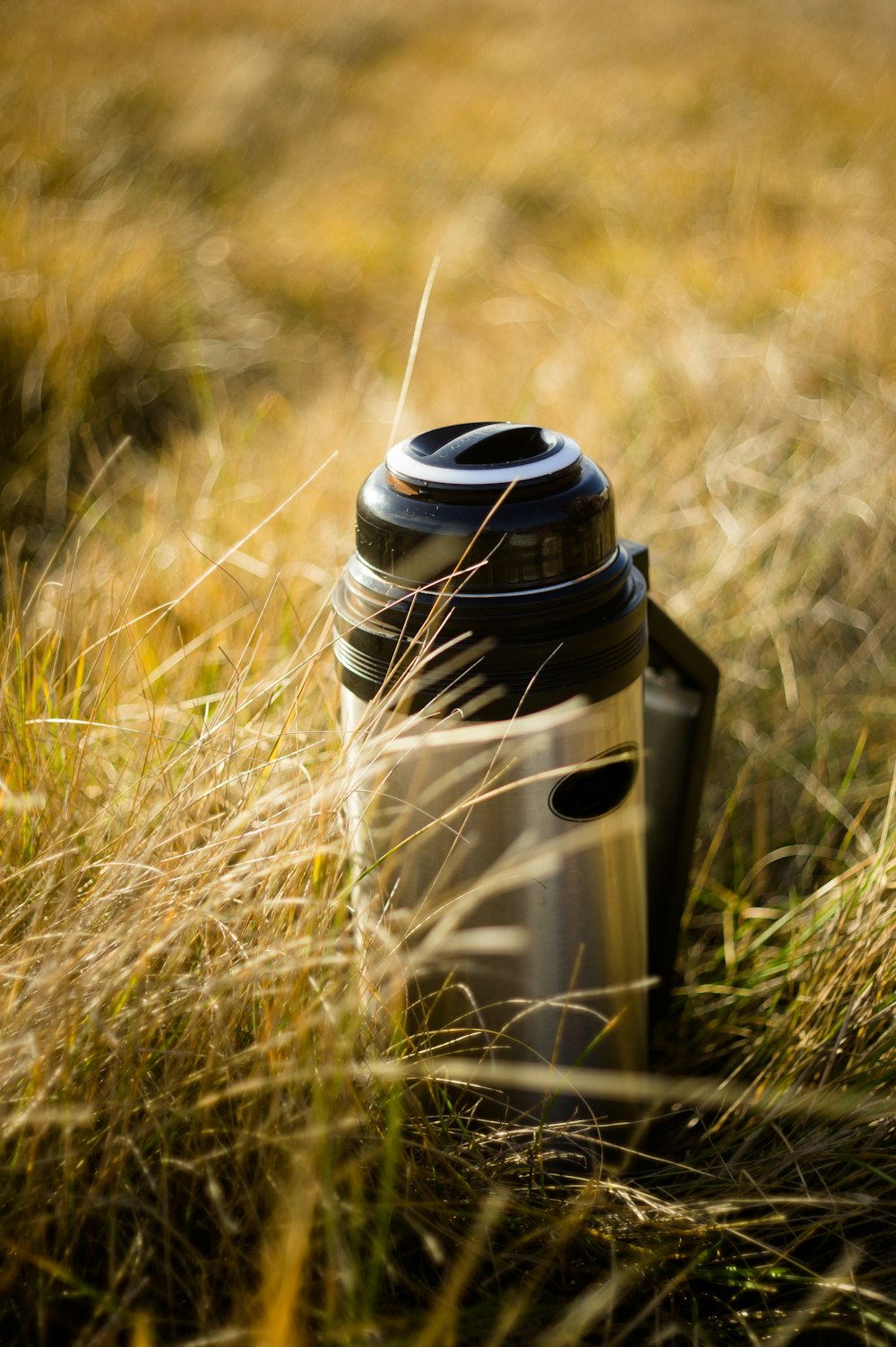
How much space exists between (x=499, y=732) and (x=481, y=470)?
358 millimetres

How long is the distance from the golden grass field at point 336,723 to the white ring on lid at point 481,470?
20cm

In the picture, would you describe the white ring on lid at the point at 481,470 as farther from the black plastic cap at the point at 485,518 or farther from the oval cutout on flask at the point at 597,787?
the oval cutout on flask at the point at 597,787

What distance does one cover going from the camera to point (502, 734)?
4.69 feet

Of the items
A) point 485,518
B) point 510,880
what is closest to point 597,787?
point 510,880

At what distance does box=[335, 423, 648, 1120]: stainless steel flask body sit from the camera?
142 centimetres

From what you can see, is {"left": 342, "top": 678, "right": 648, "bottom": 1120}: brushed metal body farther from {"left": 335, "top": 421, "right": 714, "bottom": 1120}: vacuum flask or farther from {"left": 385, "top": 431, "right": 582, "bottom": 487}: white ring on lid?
{"left": 385, "top": 431, "right": 582, "bottom": 487}: white ring on lid

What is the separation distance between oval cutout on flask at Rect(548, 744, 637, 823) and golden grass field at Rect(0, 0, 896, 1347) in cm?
34

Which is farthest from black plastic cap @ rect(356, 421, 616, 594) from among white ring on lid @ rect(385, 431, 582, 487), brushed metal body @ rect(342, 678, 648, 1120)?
brushed metal body @ rect(342, 678, 648, 1120)

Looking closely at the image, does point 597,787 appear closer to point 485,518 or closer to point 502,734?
point 502,734

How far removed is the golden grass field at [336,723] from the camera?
1181mm

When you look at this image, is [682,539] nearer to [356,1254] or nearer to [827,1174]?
[827,1174]

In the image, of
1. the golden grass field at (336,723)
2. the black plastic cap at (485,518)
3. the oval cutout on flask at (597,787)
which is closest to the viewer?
the golden grass field at (336,723)

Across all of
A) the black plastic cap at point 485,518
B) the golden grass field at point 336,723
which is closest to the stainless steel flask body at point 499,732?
the black plastic cap at point 485,518

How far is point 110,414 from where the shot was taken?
4.20 metres
